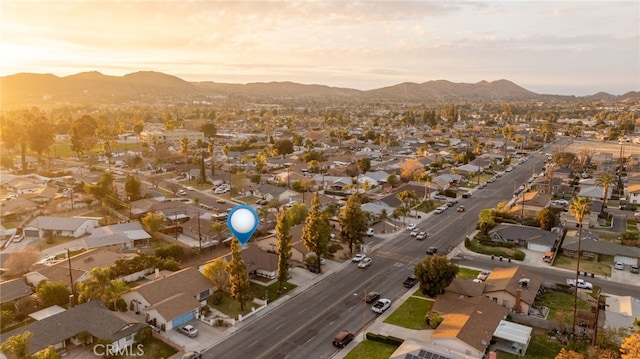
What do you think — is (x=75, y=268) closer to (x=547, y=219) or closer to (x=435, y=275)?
(x=435, y=275)

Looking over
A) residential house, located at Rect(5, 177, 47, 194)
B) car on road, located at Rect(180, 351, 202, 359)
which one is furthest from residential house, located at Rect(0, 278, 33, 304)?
residential house, located at Rect(5, 177, 47, 194)

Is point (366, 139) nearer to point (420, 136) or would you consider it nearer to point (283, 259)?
point (420, 136)

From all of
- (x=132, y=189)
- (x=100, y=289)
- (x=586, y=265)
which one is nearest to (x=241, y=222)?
(x=100, y=289)

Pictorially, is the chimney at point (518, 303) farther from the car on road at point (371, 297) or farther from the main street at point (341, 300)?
the car on road at point (371, 297)

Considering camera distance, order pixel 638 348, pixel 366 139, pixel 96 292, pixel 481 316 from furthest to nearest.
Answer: pixel 366 139, pixel 96 292, pixel 481 316, pixel 638 348

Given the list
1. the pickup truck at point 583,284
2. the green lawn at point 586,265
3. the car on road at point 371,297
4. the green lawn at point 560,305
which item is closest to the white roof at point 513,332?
the green lawn at point 560,305

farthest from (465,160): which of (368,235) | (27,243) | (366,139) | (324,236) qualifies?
(27,243)

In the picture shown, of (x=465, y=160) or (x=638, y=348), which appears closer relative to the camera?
(x=638, y=348)
